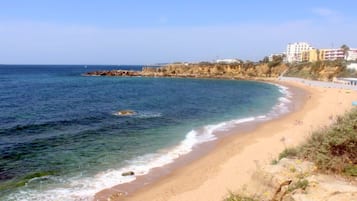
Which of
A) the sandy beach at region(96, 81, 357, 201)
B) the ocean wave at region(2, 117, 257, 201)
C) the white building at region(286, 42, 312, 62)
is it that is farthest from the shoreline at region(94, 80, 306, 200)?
the white building at region(286, 42, 312, 62)

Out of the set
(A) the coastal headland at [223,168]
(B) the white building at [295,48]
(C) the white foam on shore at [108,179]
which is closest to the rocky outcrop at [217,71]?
(B) the white building at [295,48]

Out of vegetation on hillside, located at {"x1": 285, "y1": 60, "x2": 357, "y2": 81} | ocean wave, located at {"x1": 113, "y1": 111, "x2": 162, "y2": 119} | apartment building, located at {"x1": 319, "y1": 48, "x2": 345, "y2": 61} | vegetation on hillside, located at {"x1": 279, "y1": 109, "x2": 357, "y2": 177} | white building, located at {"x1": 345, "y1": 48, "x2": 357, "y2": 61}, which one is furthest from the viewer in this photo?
apartment building, located at {"x1": 319, "y1": 48, "x2": 345, "y2": 61}

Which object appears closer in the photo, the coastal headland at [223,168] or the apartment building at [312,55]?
the coastal headland at [223,168]

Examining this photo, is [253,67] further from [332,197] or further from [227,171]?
[332,197]

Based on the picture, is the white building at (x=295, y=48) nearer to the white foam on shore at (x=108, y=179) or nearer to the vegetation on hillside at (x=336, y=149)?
the white foam on shore at (x=108, y=179)

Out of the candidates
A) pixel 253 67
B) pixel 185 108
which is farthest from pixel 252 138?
pixel 253 67

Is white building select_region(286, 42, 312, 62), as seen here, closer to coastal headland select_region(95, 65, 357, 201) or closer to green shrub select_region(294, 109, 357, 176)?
coastal headland select_region(95, 65, 357, 201)

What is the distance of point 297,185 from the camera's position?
6.78 meters

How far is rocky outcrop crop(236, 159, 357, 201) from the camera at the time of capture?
6387 mm

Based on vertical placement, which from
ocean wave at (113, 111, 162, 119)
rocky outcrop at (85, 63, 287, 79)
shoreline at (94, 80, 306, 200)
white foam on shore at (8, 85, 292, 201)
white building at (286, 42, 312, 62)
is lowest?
shoreline at (94, 80, 306, 200)

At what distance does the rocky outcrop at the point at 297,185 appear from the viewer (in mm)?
6387

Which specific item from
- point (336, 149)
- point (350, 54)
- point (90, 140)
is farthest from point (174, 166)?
point (350, 54)

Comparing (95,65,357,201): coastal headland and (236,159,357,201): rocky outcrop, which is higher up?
(236,159,357,201): rocky outcrop

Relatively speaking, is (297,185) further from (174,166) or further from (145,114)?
(145,114)
